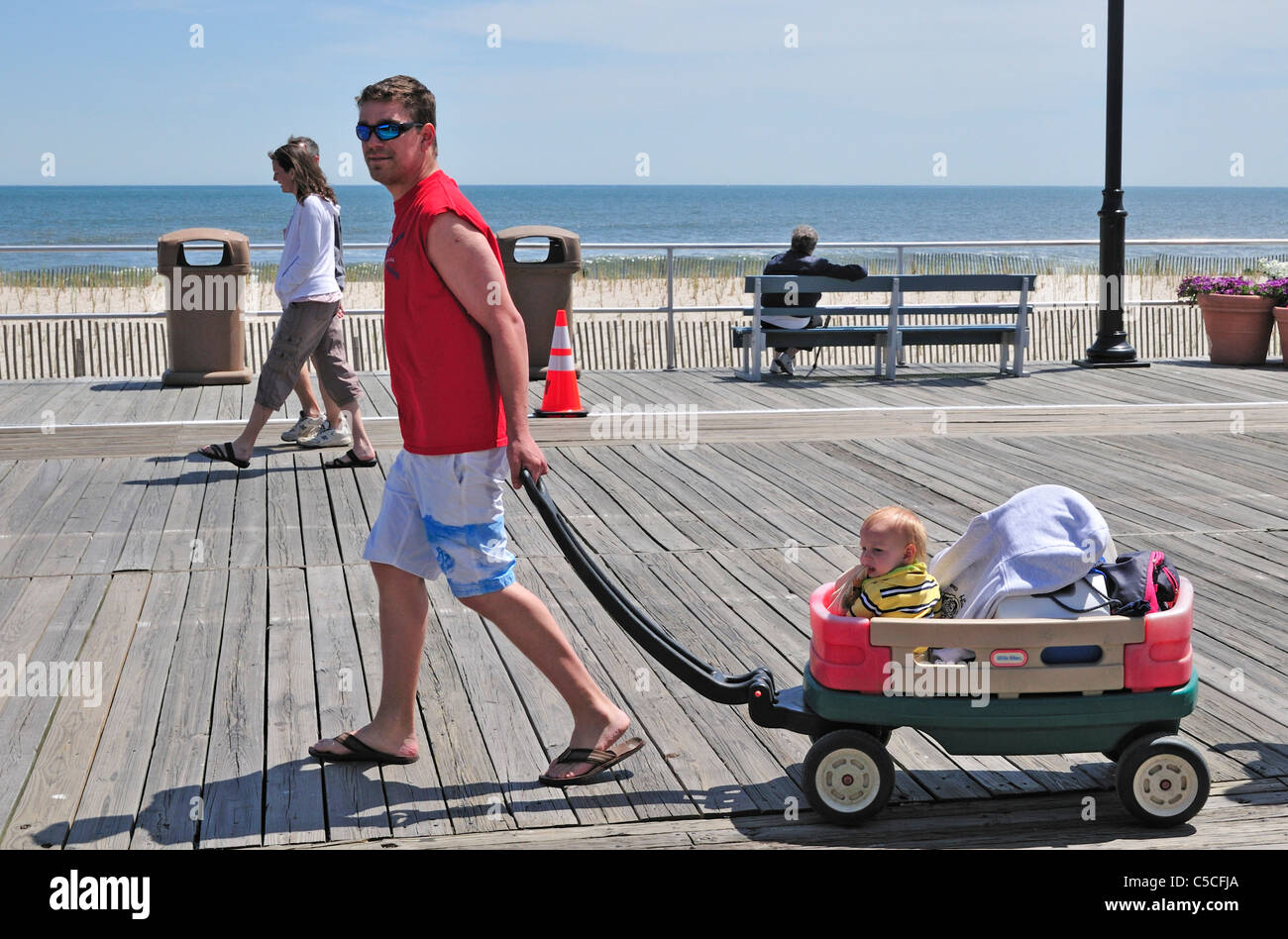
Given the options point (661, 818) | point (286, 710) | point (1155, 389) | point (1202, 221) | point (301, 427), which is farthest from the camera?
point (1202, 221)

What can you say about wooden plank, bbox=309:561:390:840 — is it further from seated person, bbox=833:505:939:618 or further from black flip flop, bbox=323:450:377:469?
black flip flop, bbox=323:450:377:469

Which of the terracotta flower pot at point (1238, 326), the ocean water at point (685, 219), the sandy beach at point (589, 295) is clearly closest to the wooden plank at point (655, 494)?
the terracotta flower pot at point (1238, 326)

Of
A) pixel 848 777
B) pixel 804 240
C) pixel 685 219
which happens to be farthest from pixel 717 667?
pixel 685 219

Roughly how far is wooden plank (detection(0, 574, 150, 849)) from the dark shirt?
732cm

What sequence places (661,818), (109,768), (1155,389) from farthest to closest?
(1155,389) → (109,768) → (661,818)

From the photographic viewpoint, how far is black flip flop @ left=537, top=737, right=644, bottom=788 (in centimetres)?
367

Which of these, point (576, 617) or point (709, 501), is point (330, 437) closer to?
point (709, 501)

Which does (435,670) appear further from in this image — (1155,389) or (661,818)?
(1155,389)

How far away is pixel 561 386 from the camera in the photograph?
9742 millimetres

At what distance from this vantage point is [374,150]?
3512 mm

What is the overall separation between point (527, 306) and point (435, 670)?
7570 mm

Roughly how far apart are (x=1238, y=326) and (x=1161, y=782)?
10.3 metres

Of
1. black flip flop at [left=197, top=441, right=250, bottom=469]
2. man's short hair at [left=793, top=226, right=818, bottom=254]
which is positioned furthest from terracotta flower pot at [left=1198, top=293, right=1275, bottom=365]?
black flip flop at [left=197, top=441, right=250, bottom=469]
